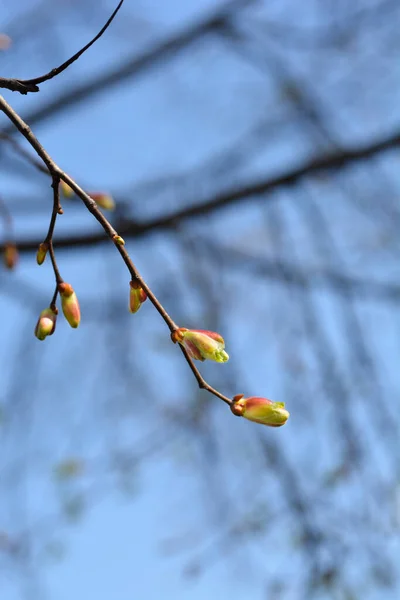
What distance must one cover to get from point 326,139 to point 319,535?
163 centimetres

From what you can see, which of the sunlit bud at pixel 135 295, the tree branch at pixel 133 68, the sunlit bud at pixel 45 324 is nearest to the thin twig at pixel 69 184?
the sunlit bud at pixel 135 295

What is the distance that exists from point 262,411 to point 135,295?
0.23 metres

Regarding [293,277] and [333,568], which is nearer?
[333,568]

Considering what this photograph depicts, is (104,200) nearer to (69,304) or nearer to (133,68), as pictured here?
(69,304)

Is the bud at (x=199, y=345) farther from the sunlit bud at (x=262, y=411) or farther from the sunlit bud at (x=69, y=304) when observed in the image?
the sunlit bud at (x=69, y=304)

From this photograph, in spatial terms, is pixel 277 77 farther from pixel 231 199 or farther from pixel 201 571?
pixel 201 571

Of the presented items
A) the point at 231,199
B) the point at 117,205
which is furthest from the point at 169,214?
the point at 117,205

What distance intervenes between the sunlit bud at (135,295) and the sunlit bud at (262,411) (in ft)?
0.61

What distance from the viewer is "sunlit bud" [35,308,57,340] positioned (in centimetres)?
94

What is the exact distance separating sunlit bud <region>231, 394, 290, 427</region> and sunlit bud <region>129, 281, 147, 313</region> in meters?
0.19

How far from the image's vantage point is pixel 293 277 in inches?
114

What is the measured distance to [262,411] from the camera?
0.85m

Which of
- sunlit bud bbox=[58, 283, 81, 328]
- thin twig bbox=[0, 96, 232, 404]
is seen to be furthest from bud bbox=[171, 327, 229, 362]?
sunlit bud bbox=[58, 283, 81, 328]

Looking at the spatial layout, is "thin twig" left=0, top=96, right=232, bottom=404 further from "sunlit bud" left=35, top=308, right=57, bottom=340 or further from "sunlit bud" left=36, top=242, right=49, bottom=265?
"sunlit bud" left=35, top=308, right=57, bottom=340
